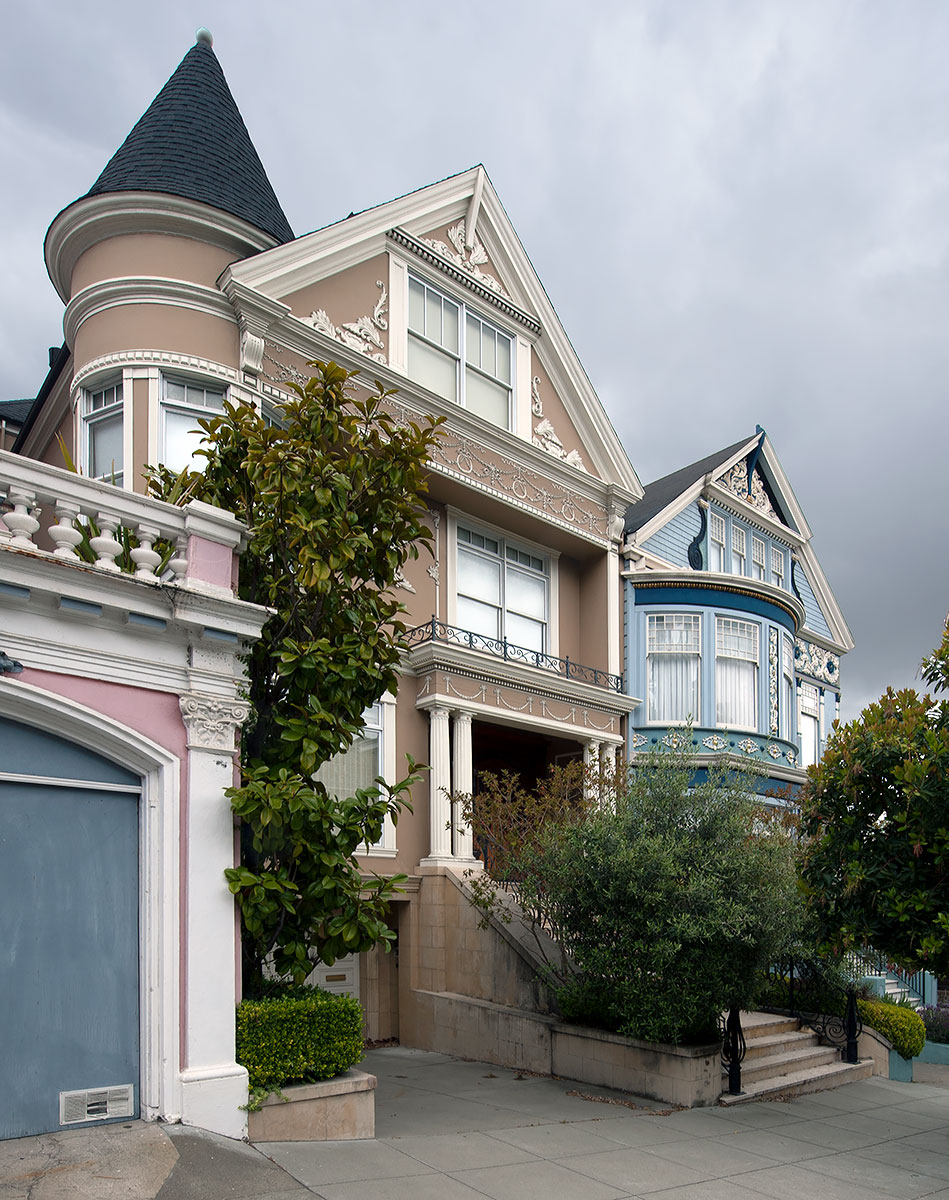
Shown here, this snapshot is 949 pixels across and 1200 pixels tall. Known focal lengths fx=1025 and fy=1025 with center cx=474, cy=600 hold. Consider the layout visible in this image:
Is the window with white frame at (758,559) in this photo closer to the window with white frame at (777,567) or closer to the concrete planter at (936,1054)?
the window with white frame at (777,567)

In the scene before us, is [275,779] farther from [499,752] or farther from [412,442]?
[499,752]

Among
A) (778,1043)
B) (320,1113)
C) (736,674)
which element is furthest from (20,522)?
(736,674)

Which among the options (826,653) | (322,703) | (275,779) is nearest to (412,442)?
(322,703)

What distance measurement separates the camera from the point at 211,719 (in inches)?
320

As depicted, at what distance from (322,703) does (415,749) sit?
6877mm

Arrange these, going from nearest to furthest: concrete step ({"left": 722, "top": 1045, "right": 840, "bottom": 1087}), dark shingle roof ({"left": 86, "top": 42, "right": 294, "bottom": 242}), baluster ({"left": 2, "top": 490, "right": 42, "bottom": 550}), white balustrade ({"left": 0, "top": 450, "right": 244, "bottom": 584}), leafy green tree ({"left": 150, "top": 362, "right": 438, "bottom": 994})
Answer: baluster ({"left": 2, "top": 490, "right": 42, "bottom": 550})
white balustrade ({"left": 0, "top": 450, "right": 244, "bottom": 584})
leafy green tree ({"left": 150, "top": 362, "right": 438, "bottom": 994})
concrete step ({"left": 722, "top": 1045, "right": 840, "bottom": 1087})
dark shingle roof ({"left": 86, "top": 42, "right": 294, "bottom": 242})

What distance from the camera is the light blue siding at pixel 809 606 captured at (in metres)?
25.3

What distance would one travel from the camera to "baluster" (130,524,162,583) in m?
7.92

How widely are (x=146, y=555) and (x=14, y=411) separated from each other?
621 inches

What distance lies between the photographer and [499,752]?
19.1 metres

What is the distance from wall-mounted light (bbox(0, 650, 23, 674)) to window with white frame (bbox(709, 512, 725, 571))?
1649 centimetres

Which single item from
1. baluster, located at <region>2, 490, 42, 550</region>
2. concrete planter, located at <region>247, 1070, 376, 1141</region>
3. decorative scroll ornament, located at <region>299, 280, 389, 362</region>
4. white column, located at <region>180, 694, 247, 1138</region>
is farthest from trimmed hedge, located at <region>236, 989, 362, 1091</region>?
decorative scroll ornament, located at <region>299, 280, 389, 362</region>

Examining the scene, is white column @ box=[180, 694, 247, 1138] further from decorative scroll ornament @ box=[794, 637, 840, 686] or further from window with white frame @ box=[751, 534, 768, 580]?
decorative scroll ornament @ box=[794, 637, 840, 686]

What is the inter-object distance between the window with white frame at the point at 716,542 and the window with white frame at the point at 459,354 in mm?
5961
